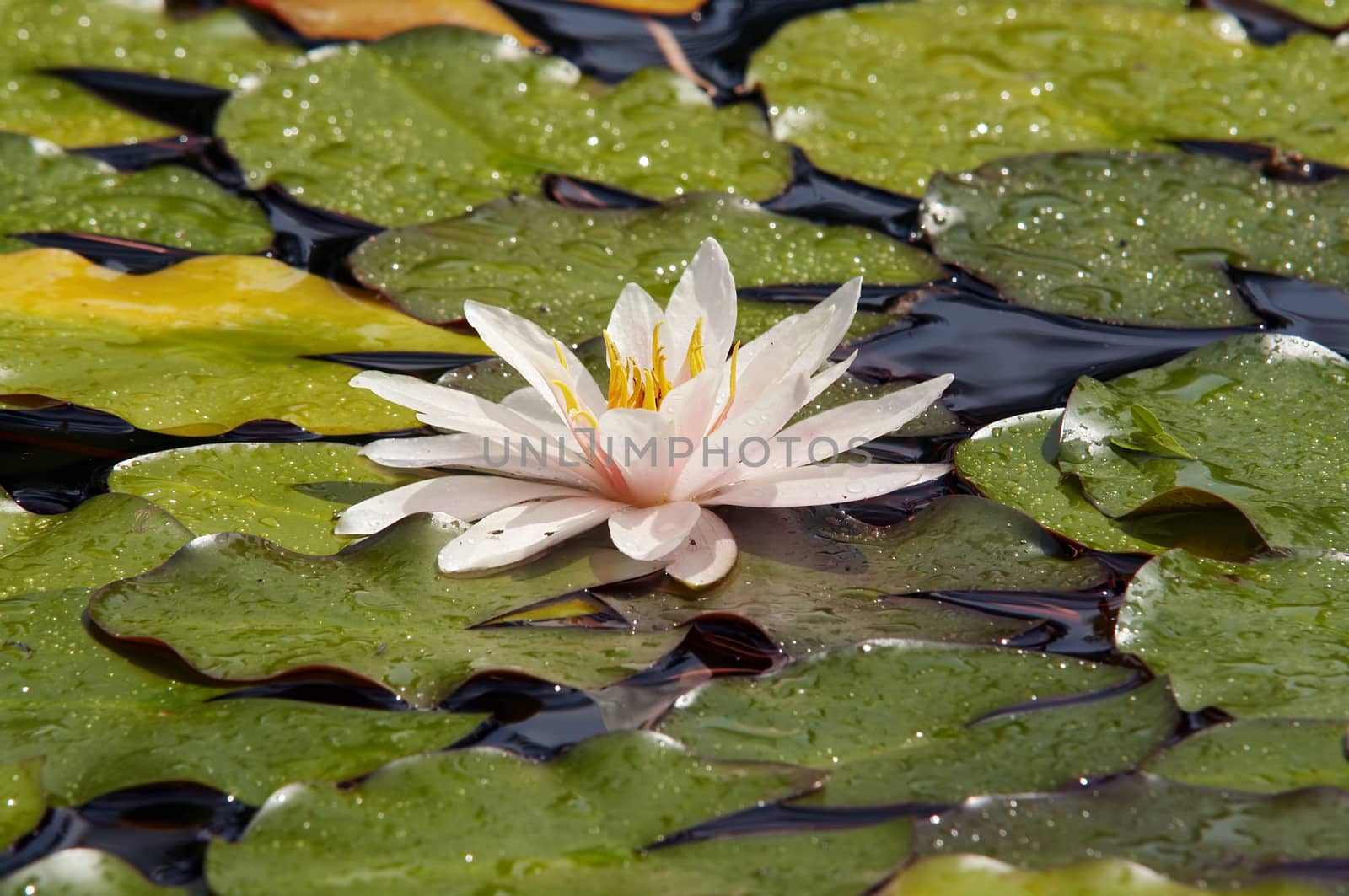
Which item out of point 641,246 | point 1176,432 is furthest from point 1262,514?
point 641,246

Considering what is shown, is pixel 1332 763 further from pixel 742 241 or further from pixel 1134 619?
pixel 742 241

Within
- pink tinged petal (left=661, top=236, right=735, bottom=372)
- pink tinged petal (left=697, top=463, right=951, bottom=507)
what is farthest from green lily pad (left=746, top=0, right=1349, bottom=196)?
pink tinged petal (left=697, top=463, right=951, bottom=507)

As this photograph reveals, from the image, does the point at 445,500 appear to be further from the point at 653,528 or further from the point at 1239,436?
the point at 1239,436

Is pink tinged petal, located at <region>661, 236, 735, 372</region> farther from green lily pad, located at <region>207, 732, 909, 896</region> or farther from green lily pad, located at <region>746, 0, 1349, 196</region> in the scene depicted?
green lily pad, located at <region>746, 0, 1349, 196</region>

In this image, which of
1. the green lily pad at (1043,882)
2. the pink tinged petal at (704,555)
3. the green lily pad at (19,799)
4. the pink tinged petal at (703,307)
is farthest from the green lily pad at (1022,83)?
the green lily pad at (19,799)

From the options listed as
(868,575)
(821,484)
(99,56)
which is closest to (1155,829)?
(868,575)

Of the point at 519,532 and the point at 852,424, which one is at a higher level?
the point at 852,424
